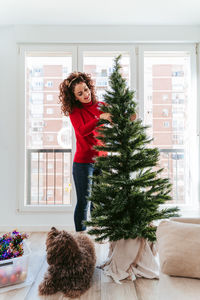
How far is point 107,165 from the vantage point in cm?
182

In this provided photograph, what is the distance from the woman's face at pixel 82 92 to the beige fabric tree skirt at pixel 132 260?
3.85 feet

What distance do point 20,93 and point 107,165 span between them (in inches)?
65.0

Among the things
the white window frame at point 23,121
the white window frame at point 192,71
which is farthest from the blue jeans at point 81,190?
the white window frame at point 192,71

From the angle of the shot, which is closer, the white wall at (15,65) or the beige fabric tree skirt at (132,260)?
the beige fabric tree skirt at (132,260)

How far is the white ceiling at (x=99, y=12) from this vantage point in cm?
242

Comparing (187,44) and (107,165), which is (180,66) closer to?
(187,44)

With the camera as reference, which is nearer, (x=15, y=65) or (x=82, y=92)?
(x=82, y=92)

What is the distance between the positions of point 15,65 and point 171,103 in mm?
1890

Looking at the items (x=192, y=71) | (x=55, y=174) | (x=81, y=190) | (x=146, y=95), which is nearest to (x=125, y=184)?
(x=81, y=190)

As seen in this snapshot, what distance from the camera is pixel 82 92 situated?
2.08 metres

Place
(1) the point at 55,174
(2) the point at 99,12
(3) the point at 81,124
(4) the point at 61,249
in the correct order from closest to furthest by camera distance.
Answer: (4) the point at 61,249 → (3) the point at 81,124 → (2) the point at 99,12 → (1) the point at 55,174

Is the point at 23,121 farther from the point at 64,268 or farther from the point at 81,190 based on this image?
the point at 64,268

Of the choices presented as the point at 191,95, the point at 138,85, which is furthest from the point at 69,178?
the point at 191,95

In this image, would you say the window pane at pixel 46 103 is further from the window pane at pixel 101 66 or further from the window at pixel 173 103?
the window at pixel 173 103
